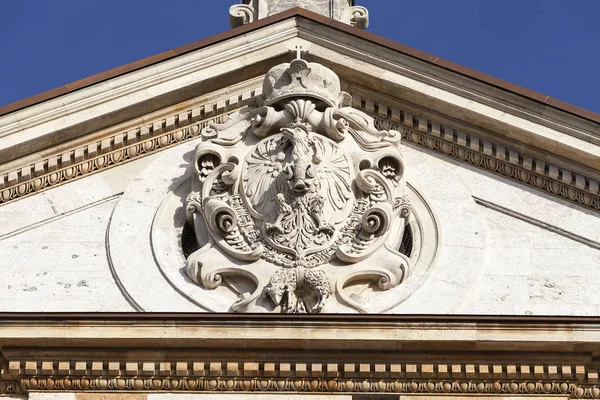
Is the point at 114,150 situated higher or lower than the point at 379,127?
lower

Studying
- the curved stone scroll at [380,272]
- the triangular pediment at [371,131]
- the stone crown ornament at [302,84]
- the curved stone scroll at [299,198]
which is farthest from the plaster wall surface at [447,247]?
the stone crown ornament at [302,84]

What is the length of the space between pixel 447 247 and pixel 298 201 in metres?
1.46

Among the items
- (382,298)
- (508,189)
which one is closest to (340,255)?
(382,298)

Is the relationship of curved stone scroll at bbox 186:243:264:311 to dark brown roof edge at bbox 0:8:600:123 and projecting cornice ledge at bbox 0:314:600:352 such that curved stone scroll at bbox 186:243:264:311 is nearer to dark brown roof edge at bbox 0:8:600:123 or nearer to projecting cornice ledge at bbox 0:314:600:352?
projecting cornice ledge at bbox 0:314:600:352

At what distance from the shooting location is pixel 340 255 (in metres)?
Result: 21.1

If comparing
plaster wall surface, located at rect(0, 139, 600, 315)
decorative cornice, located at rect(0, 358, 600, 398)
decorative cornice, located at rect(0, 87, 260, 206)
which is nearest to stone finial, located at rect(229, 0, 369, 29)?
decorative cornice, located at rect(0, 87, 260, 206)

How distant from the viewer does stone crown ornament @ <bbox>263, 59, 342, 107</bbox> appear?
22141 millimetres

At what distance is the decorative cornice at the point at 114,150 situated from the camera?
22.0 m

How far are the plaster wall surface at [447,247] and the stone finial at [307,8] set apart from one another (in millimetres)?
4106

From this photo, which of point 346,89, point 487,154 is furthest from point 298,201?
point 487,154

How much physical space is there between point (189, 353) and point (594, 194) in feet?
14.2

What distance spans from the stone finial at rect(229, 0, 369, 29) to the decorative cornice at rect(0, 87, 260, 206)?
11.6 feet

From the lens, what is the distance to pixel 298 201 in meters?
21.3

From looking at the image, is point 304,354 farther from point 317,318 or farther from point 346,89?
point 346,89
